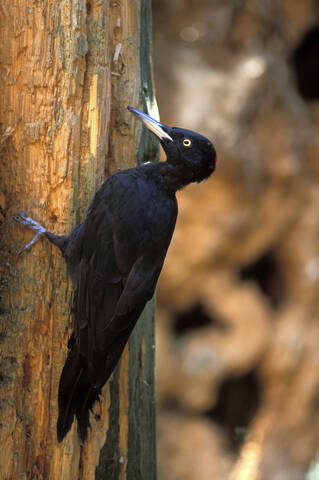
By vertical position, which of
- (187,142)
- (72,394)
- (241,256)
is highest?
(187,142)

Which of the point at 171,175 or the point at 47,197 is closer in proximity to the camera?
the point at 47,197

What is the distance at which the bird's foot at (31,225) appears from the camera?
1.90m

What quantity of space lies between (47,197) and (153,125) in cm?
48

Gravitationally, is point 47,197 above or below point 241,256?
above

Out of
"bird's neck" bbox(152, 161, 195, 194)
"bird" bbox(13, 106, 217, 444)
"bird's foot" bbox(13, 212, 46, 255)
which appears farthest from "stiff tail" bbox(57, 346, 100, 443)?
"bird's neck" bbox(152, 161, 195, 194)

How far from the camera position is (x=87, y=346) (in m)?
1.83

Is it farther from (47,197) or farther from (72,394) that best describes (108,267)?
(72,394)

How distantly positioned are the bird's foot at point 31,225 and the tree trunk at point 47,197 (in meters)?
0.02

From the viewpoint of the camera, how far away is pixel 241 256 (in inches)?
206

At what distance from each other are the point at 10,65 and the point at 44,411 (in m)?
1.18

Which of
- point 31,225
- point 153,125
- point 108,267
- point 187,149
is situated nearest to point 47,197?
point 31,225

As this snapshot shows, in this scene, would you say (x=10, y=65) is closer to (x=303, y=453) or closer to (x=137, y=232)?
(x=137, y=232)

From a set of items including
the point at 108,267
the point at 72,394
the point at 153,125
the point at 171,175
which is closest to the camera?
the point at 72,394

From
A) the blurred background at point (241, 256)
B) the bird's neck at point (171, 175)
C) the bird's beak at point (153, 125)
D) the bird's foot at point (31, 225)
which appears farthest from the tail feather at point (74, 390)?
the blurred background at point (241, 256)
